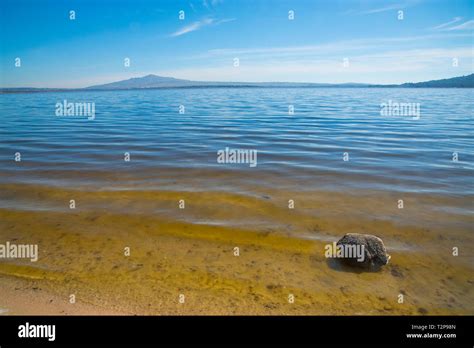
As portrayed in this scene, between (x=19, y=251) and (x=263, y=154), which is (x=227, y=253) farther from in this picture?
(x=263, y=154)

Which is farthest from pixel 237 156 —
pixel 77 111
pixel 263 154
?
pixel 77 111

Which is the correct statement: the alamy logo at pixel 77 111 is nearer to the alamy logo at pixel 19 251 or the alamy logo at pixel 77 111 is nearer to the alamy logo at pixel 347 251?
the alamy logo at pixel 19 251

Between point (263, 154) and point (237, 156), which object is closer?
point (237, 156)

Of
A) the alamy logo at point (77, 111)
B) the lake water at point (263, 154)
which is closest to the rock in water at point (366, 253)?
the lake water at point (263, 154)

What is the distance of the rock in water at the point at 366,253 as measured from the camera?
566 centimetres

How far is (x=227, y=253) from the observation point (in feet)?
20.5

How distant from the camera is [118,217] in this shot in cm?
781

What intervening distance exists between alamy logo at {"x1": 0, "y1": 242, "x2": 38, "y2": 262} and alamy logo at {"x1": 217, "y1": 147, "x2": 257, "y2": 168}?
25.2 feet

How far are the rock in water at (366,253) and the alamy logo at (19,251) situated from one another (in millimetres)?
5725
